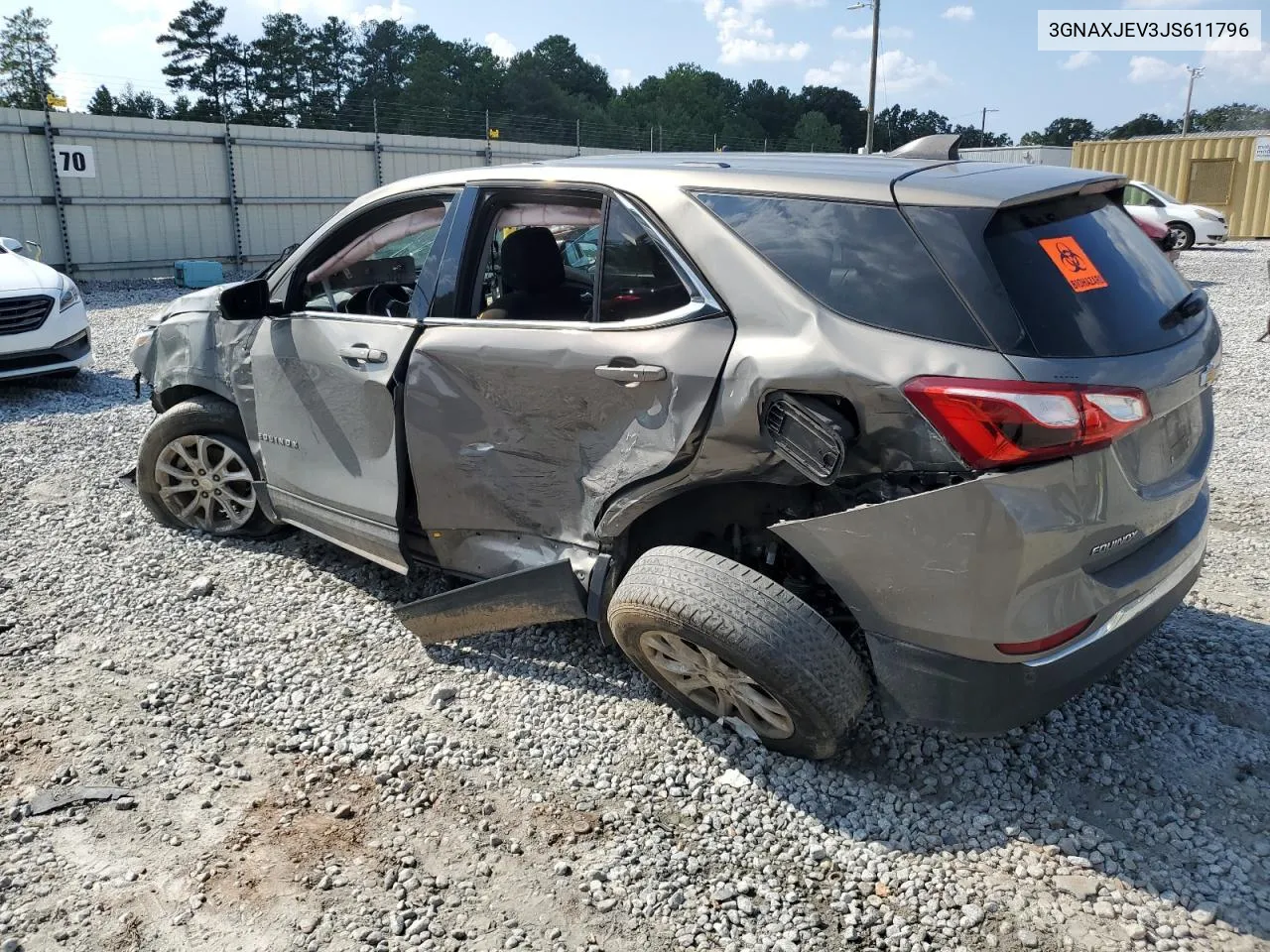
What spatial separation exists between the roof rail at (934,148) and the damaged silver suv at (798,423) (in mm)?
163

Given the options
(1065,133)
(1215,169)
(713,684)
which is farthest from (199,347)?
(1065,133)

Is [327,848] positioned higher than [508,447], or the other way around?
[508,447]

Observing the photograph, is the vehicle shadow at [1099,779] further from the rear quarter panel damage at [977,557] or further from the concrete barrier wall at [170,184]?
the concrete barrier wall at [170,184]

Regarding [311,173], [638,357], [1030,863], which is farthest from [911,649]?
[311,173]

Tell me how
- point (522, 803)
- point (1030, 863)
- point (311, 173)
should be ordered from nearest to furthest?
1. point (1030, 863)
2. point (522, 803)
3. point (311, 173)

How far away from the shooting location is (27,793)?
119 inches

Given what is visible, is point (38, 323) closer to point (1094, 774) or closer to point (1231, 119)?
point (1094, 774)

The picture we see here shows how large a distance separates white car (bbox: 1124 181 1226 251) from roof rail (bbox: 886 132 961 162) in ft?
64.0

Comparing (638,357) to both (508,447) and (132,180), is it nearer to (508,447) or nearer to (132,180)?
(508,447)

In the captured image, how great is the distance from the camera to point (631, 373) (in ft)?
9.89

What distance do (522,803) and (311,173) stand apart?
778 inches

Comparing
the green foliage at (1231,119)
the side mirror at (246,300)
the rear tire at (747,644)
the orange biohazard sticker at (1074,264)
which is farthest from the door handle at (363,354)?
the green foliage at (1231,119)

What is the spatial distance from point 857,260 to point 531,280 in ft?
4.40

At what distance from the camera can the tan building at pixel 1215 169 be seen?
2525cm
